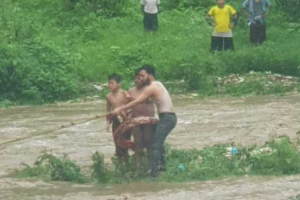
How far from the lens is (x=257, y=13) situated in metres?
22.7

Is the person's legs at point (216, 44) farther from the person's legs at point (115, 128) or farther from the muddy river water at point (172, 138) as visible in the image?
the person's legs at point (115, 128)

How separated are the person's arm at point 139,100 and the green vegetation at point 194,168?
70 centimetres

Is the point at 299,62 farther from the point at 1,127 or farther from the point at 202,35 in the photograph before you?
the point at 1,127

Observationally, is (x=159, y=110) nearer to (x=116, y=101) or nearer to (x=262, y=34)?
(x=116, y=101)

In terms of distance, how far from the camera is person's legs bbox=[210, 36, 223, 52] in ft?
74.3

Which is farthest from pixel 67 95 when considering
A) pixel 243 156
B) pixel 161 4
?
pixel 243 156

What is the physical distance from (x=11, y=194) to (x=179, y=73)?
9.12 m

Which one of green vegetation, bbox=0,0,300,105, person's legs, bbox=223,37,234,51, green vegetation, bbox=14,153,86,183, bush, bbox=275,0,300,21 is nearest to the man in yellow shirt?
person's legs, bbox=223,37,234,51

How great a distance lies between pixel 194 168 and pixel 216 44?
915 centimetres

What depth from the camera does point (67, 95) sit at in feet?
69.6

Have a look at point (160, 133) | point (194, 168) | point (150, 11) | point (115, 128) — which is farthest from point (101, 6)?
point (160, 133)

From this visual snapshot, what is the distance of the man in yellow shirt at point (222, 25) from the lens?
882 inches

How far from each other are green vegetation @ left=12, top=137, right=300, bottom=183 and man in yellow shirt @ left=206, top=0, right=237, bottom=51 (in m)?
8.33

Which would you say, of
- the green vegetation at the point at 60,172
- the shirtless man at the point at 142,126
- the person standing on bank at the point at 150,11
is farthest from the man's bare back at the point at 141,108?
the person standing on bank at the point at 150,11
